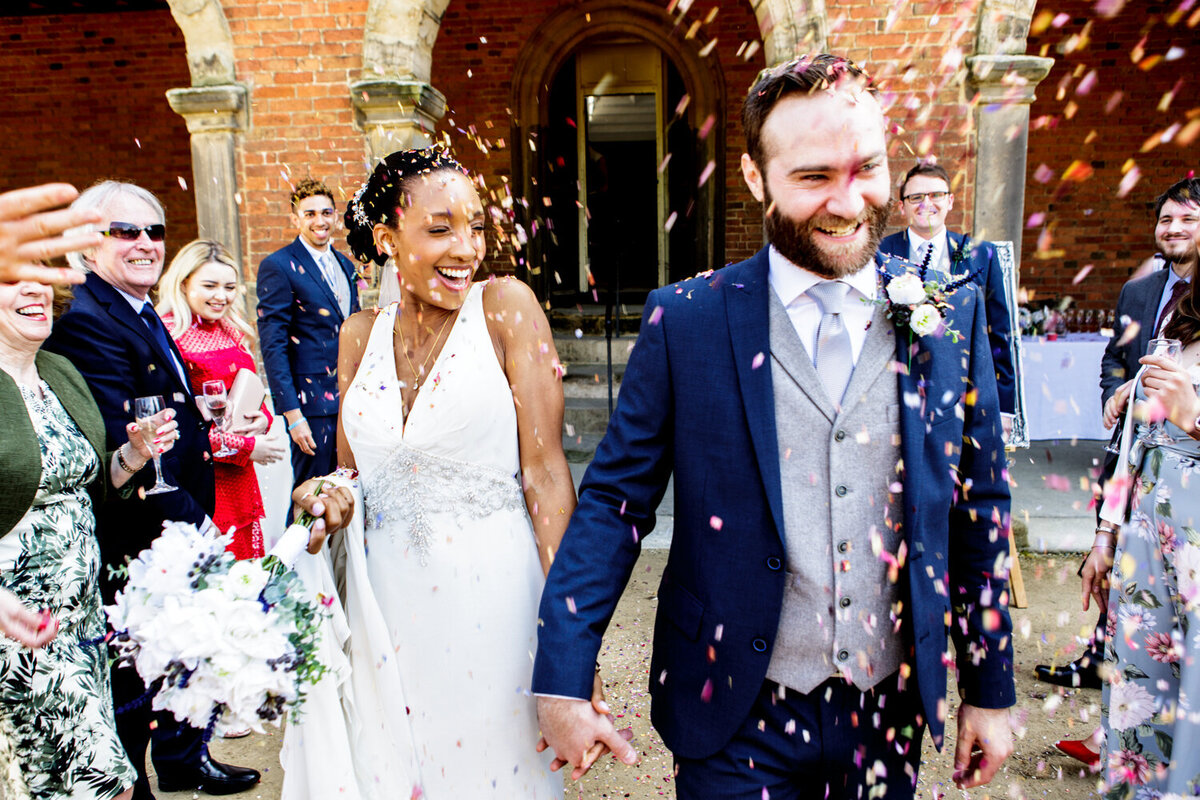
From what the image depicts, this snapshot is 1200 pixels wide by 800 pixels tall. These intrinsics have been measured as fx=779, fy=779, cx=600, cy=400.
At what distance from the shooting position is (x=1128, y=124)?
951cm

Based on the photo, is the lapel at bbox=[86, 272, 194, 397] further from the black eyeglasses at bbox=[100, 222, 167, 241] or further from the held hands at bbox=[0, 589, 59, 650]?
the held hands at bbox=[0, 589, 59, 650]

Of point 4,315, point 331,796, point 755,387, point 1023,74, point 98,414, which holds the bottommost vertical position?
point 331,796

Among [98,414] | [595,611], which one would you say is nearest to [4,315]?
[98,414]

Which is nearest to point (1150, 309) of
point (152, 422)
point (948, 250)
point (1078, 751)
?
point (948, 250)

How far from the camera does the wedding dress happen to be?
217cm

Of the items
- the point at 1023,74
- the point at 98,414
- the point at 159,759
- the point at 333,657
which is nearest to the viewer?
the point at 333,657

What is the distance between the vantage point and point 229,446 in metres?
3.47

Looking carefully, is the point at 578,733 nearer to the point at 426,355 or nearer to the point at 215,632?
the point at 215,632

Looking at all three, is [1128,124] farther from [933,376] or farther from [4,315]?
[4,315]

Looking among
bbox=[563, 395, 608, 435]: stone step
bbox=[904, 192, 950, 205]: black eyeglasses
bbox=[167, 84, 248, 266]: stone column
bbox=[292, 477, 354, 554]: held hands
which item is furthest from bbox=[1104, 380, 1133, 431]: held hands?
bbox=[167, 84, 248, 266]: stone column

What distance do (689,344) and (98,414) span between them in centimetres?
192

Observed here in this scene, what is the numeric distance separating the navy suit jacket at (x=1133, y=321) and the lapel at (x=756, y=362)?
9.28 feet

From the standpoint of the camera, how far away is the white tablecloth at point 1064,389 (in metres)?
6.16

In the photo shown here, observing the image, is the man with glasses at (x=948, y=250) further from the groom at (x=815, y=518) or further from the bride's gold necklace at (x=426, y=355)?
the bride's gold necklace at (x=426, y=355)
